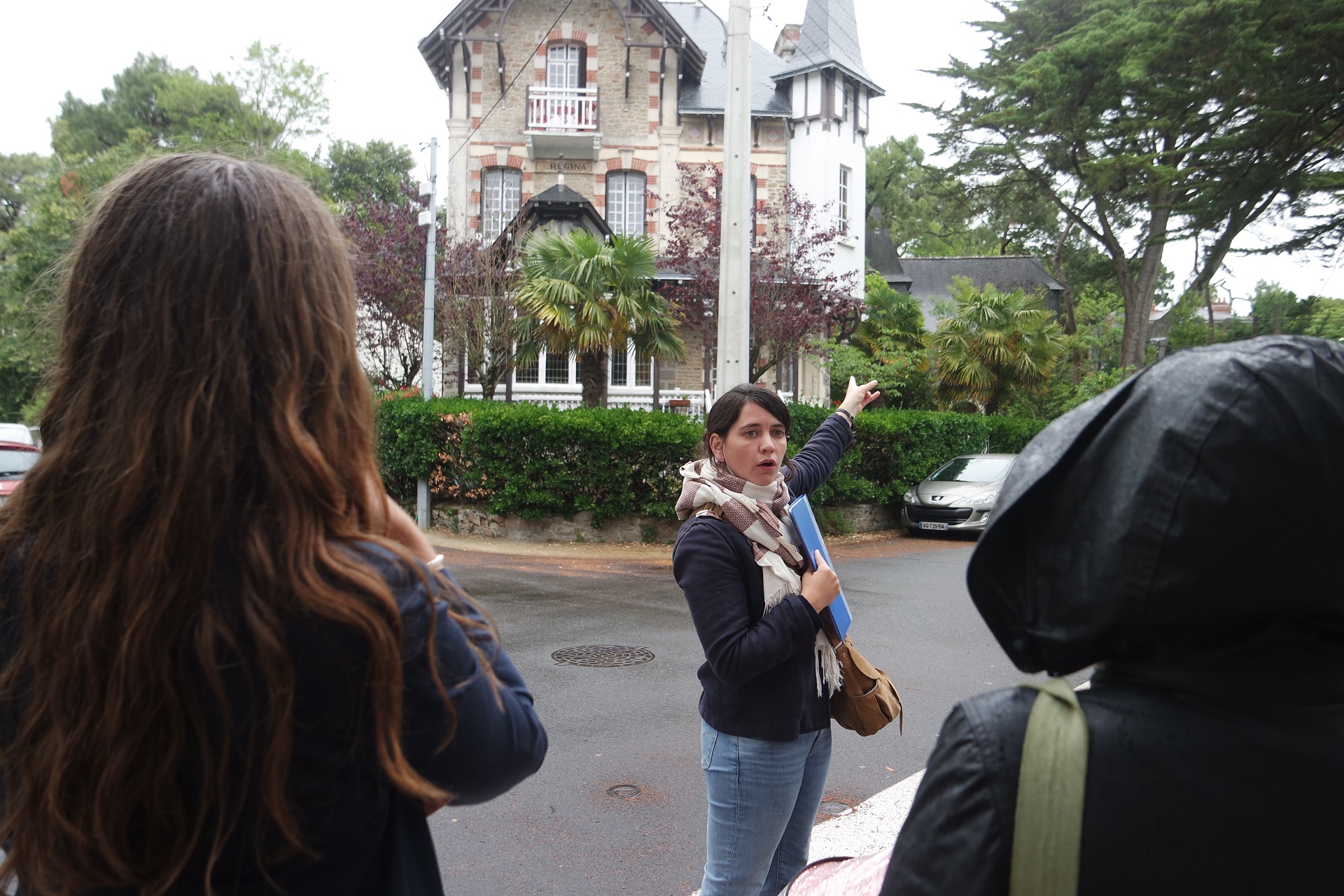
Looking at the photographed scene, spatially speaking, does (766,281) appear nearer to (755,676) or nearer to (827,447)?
(827,447)

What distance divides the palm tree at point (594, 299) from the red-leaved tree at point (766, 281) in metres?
2.80

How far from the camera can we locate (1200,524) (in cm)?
96

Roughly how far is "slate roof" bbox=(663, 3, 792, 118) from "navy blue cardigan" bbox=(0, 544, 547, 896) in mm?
25354

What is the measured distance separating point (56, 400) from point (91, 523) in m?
0.23

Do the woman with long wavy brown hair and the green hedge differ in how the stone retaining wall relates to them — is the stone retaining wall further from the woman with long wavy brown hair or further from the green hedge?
the woman with long wavy brown hair

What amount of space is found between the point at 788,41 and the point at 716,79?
13.7 feet

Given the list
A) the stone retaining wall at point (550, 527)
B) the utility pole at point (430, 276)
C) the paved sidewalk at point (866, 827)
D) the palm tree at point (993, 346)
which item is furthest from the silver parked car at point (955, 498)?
the paved sidewalk at point (866, 827)

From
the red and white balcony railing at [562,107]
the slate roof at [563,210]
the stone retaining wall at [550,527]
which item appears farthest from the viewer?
the red and white balcony railing at [562,107]

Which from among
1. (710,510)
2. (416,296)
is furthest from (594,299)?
(710,510)

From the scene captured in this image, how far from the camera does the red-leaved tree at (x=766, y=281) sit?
20094 mm

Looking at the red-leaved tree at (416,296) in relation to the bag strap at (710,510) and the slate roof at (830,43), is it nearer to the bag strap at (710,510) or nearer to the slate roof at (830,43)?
the slate roof at (830,43)

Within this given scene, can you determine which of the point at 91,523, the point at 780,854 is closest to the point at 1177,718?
the point at 91,523

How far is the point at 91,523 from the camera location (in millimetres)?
1180

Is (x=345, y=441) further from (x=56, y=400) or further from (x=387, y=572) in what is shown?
(x=56, y=400)
